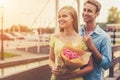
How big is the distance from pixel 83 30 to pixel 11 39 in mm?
1741

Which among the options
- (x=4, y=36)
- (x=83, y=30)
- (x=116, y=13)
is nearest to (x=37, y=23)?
(x=4, y=36)

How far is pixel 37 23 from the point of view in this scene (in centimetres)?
325

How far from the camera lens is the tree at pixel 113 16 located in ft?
11.9

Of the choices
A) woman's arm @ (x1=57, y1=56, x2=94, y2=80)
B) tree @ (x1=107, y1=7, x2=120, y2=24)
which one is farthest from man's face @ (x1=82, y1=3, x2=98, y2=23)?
tree @ (x1=107, y1=7, x2=120, y2=24)

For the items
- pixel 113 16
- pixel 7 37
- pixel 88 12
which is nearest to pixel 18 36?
pixel 7 37

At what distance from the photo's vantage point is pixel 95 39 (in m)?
1.33

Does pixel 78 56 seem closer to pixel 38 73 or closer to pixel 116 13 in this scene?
pixel 38 73

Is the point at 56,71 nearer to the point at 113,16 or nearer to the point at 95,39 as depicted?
the point at 95,39

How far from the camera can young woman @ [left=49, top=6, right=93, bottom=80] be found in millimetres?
1246

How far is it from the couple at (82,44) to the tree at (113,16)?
90.5 inches

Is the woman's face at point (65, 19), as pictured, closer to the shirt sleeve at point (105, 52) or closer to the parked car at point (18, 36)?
the shirt sleeve at point (105, 52)

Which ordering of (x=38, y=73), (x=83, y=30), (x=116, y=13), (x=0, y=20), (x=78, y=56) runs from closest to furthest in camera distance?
(x=78, y=56)
(x=83, y=30)
(x=38, y=73)
(x=0, y=20)
(x=116, y=13)

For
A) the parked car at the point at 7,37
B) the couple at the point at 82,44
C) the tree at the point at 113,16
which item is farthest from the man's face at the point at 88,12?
the tree at the point at 113,16

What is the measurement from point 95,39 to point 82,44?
80 millimetres
